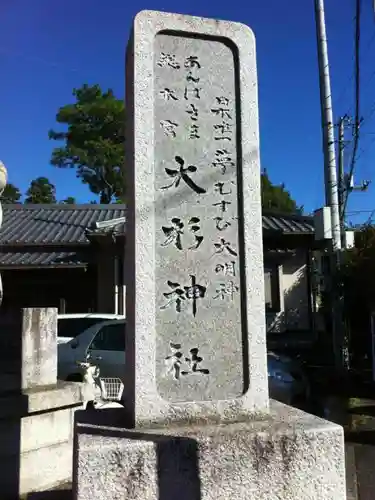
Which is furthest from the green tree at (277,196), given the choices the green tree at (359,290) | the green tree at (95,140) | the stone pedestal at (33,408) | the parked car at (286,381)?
the stone pedestal at (33,408)

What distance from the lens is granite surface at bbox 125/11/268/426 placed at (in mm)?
2891

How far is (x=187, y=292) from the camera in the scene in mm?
3014

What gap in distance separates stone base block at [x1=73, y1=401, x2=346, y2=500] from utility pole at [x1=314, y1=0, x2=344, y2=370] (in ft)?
30.2

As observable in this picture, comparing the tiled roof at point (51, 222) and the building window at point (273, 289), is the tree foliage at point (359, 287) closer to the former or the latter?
the building window at point (273, 289)

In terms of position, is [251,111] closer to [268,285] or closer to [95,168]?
[268,285]

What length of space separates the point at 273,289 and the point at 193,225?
1152 cm

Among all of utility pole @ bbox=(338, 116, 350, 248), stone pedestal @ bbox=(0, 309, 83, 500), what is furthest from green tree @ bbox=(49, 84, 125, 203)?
stone pedestal @ bbox=(0, 309, 83, 500)

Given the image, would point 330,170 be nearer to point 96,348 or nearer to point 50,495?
point 96,348

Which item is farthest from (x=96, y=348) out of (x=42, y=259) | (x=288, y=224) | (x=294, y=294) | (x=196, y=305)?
(x=196, y=305)

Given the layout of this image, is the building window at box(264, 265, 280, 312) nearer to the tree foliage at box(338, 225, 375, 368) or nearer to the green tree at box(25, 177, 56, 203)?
the tree foliage at box(338, 225, 375, 368)

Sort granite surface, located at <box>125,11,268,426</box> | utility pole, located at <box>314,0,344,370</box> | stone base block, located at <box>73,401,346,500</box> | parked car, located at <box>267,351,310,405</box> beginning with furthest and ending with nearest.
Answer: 1. utility pole, located at <box>314,0,344,370</box>
2. parked car, located at <box>267,351,310,405</box>
3. granite surface, located at <box>125,11,268,426</box>
4. stone base block, located at <box>73,401,346,500</box>

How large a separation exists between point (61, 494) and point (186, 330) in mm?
2100

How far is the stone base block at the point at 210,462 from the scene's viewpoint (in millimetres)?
2469

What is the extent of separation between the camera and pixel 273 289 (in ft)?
46.7
